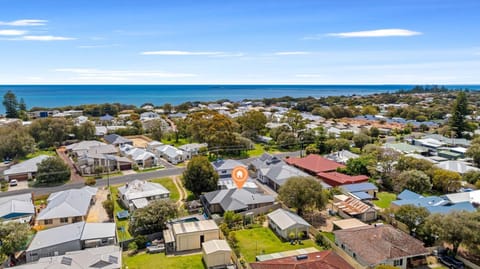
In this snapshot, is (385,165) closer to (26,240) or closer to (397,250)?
(397,250)

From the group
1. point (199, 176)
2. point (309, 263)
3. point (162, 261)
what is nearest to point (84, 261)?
point (162, 261)

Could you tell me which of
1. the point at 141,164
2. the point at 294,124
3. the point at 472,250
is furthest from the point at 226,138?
the point at 472,250

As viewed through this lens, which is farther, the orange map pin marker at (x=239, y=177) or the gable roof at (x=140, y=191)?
→ the orange map pin marker at (x=239, y=177)

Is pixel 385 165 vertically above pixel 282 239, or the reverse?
pixel 385 165

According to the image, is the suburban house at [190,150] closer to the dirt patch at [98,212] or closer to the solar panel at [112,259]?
the dirt patch at [98,212]

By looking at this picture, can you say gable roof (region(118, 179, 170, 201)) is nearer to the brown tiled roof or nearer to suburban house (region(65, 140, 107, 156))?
the brown tiled roof

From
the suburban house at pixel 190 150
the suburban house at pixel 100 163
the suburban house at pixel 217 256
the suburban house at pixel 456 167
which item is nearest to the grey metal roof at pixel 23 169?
the suburban house at pixel 100 163

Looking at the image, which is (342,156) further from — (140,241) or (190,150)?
(140,241)
